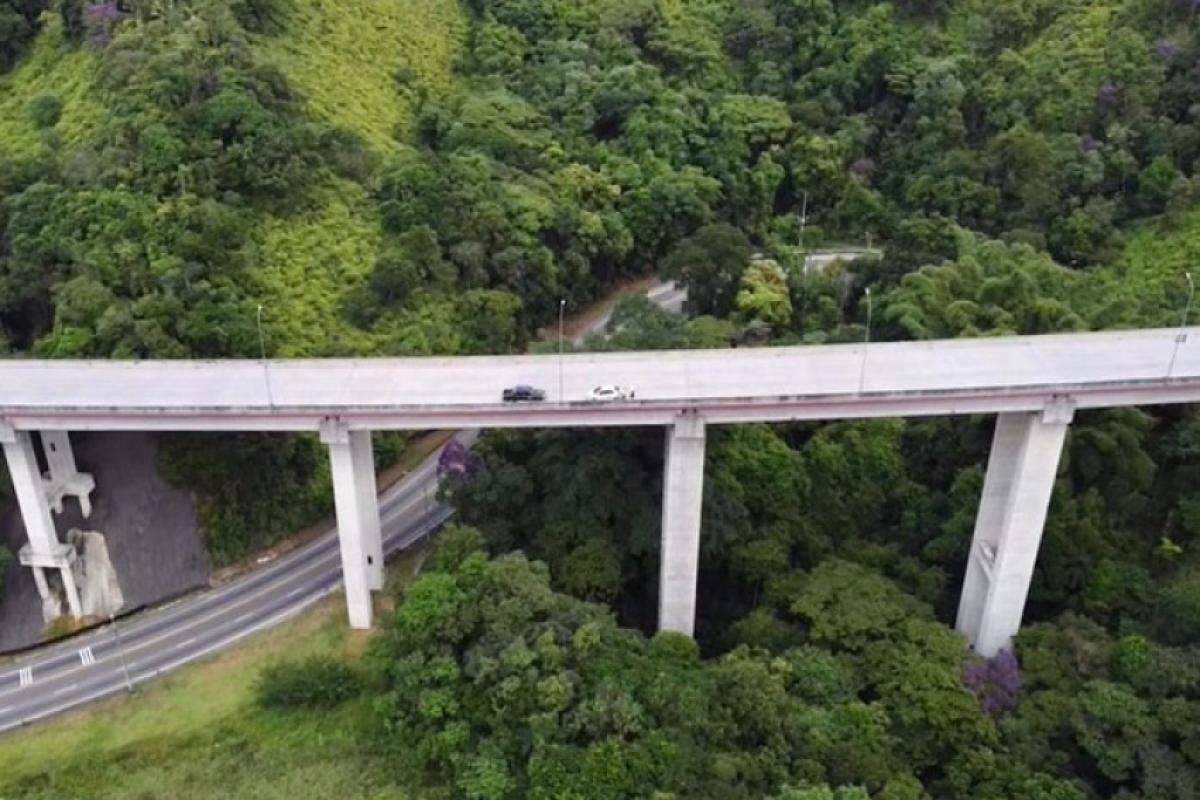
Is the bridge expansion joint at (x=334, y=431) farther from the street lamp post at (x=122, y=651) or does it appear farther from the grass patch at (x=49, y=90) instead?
the grass patch at (x=49, y=90)

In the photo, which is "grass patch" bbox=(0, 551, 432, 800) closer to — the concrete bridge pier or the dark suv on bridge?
the concrete bridge pier

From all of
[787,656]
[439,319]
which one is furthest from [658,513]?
[439,319]

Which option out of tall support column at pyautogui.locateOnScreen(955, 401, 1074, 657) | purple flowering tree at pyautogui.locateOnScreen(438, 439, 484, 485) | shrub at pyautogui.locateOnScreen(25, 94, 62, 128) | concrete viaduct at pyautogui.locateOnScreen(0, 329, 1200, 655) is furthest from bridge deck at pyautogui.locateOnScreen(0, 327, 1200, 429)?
shrub at pyautogui.locateOnScreen(25, 94, 62, 128)

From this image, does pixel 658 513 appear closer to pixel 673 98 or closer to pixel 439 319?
pixel 439 319

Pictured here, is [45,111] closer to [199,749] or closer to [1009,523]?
[199,749]

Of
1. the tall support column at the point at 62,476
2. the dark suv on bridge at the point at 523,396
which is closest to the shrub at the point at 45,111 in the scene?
the tall support column at the point at 62,476

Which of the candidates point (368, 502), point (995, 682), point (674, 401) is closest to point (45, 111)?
point (368, 502)
